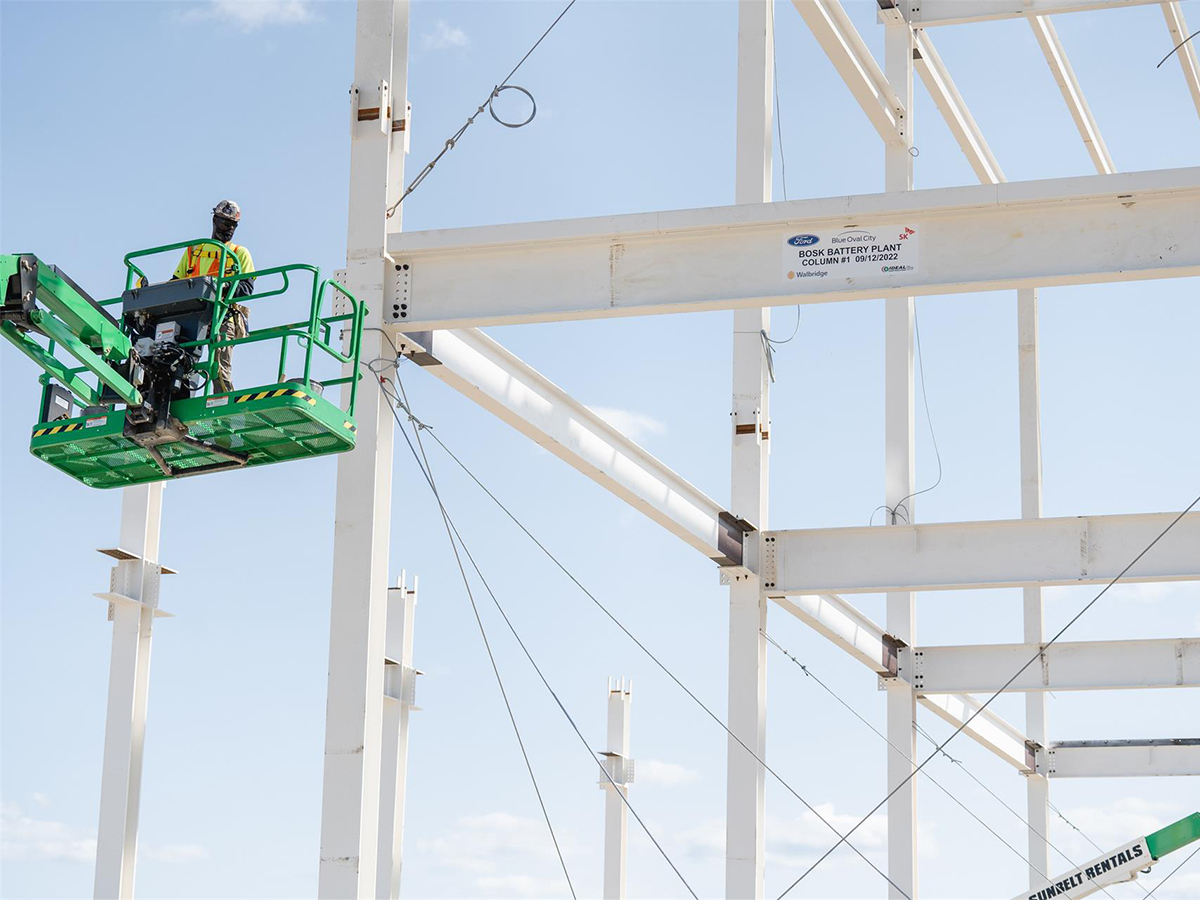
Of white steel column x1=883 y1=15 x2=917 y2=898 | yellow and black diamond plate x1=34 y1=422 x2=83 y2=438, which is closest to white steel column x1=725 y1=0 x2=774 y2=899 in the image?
white steel column x1=883 y1=15 x2=917 y2=898

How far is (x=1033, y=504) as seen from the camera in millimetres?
26984

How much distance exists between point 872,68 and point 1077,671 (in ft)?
30.1

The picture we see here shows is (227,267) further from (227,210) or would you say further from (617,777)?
(617,777)

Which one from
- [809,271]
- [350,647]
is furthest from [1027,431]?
[350,647]

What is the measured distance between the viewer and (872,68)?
2125cm

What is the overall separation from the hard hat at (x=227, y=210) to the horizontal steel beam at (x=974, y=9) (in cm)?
1296

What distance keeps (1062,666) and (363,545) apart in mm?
14365

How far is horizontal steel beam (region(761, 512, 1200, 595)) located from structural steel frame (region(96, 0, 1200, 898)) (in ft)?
0.09

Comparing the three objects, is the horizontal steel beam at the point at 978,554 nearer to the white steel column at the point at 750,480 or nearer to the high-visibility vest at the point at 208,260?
the white steel column at the point at 750,480

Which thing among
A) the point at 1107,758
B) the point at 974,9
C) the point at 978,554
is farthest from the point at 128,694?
the point at 1107,758

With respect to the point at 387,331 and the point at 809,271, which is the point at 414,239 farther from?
the point at 809,271

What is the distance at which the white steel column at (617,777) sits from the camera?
94.1ft

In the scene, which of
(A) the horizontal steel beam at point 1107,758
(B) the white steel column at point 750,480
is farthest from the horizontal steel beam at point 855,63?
(A) the horizontal steel beam at point 1107,758

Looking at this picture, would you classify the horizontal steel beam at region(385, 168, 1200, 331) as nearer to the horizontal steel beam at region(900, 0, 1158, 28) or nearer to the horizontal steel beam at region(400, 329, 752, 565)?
the horizontal steel beam at region(400, 329, 752, 565)
